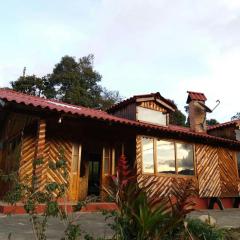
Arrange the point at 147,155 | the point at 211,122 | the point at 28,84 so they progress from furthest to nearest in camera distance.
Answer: the point at 211,122 → the point at 28,84 → the point at 147,155

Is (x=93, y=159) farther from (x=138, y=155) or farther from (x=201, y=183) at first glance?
(x=201, y=183)

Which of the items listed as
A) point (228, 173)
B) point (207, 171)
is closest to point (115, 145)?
point (207, 171)

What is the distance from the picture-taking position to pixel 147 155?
12.1 metres

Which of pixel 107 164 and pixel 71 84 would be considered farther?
pixel 71 84

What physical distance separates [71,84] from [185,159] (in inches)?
1221

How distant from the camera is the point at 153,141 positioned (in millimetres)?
12375

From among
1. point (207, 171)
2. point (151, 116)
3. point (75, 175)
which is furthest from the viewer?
point (207, 171)

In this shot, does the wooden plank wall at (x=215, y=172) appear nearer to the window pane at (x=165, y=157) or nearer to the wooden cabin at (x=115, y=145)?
the wooden cabin at (x=115, y=145)

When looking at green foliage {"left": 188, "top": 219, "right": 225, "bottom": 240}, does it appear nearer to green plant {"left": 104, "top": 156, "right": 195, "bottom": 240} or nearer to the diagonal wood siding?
green plant {"left": 104, "top": 156, "right": 195, "bottom": 240}

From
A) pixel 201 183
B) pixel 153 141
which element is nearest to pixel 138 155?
pixel 153 141

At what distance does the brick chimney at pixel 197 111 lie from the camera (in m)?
16.0

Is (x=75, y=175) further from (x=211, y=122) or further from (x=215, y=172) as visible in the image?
(x=211, y=122)

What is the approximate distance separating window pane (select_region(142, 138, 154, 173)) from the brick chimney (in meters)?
4.46

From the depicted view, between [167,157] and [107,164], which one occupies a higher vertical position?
Answer: [167,157]
